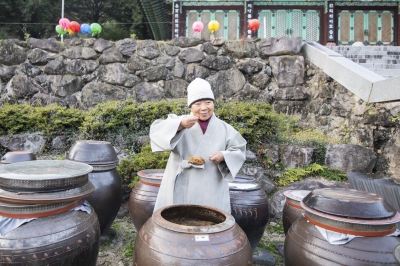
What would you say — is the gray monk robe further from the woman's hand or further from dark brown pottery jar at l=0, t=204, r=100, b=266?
dark brown pottery jar at l=0, t=204, r=100, b=266

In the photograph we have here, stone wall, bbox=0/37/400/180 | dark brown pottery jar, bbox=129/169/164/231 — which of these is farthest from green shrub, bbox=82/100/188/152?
stone wall, bbox=0/37/400/180

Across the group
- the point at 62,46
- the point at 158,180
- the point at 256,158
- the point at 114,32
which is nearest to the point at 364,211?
the point at 158,180

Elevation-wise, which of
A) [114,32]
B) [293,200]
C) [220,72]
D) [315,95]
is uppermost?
[114,32]

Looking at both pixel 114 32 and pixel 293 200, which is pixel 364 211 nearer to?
pixel 293 200

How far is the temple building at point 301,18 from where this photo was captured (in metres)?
13.2

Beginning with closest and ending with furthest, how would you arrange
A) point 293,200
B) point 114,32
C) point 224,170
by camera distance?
point 224,170
point 293,200
point 114,32

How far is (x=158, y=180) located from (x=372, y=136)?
4766 mm

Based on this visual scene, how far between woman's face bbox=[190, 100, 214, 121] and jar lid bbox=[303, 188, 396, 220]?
3.82 ft

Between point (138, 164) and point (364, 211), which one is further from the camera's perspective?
point (138, 164)

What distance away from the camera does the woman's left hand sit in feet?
8.58

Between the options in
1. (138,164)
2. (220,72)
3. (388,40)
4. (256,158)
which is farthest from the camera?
(388,40)

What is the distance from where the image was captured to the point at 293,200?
3648 millimetres

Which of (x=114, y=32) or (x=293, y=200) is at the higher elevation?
(x=114, y=32)

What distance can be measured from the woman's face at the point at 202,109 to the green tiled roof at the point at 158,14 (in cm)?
1254
